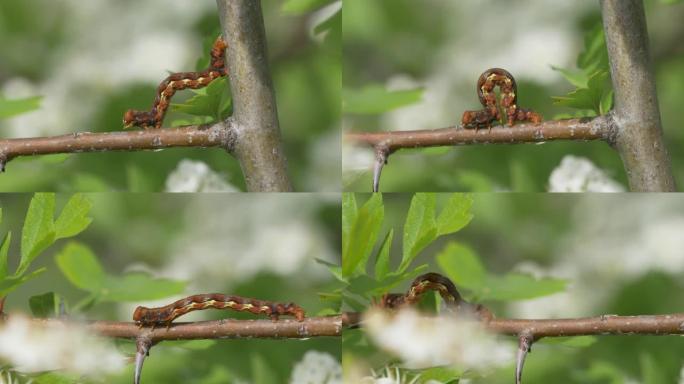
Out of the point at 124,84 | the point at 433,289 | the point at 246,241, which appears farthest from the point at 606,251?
the point at 124,84

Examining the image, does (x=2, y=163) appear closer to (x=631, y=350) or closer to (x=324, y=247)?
(x=324, y=247)

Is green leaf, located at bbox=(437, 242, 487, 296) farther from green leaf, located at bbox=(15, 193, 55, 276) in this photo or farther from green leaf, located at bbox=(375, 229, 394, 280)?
green leaf, located at bbox=(15, 193, 55, 276)

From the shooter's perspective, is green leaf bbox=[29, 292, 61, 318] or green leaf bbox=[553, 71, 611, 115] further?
green leaf bbox=[29, 292, 61, 318]

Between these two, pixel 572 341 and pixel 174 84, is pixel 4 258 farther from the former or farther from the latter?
pixel 572 341

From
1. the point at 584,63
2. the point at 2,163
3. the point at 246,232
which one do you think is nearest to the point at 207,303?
the point at 246,232

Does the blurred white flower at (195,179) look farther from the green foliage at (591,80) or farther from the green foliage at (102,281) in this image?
the green foliage at (591,80)

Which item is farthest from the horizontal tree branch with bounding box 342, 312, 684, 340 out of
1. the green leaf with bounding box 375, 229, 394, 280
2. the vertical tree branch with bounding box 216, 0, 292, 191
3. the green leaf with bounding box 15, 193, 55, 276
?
the green leaf with bounding box 15, 193, 55, 276

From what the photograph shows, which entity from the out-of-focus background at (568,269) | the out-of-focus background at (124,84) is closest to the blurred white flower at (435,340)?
the out-of-focus background at (568,269)
